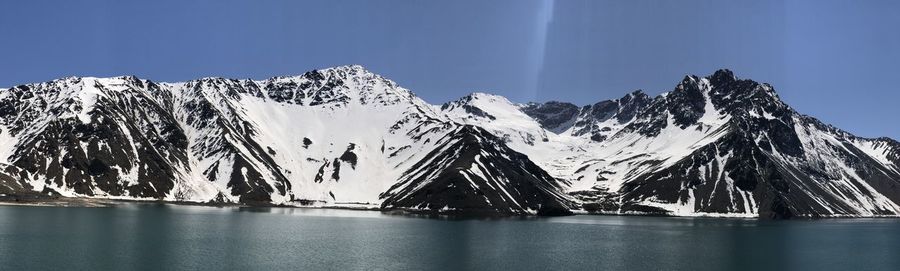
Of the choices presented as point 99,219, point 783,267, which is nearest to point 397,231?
point 99,219

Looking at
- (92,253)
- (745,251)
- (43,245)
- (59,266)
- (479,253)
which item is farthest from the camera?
(745,251)

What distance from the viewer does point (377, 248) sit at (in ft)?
452

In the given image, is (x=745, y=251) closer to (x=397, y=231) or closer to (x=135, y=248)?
(x=397, y=231)

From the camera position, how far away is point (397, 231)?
18412 cm

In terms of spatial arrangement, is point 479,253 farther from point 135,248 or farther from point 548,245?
point 135,248

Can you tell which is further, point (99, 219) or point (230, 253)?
point (99, 219)

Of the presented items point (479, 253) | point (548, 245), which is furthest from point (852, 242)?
point (479, 253)

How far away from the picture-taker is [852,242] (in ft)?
610

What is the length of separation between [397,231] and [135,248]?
250 ft

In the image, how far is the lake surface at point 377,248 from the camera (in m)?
110

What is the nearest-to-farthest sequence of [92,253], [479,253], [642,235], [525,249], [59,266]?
[59,266] < [92,253] < [479,253] < [525,249] < [642,235]

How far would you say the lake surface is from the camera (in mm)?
110250

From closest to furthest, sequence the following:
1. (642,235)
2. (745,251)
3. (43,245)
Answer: (43,245) → (745,251) → (642,235)

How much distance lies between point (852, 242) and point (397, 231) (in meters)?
123
